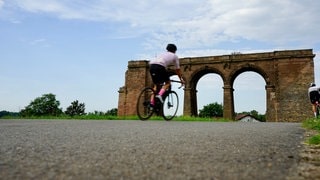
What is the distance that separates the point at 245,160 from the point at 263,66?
34.9 meters

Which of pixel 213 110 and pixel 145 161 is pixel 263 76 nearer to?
pixel 145 161

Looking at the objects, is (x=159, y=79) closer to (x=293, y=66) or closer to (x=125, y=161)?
(x=125, y=161)

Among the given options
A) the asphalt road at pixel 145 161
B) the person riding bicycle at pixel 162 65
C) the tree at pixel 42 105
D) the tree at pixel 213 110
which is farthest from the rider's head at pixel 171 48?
the tree at pixel 213 110

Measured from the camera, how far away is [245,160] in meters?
2.70

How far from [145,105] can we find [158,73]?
1.02 meters

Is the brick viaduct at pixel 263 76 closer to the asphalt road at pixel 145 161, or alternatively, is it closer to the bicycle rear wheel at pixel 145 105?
the bicycle rear wheel at pixel 145 105

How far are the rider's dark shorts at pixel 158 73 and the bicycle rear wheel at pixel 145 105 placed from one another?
440 mm

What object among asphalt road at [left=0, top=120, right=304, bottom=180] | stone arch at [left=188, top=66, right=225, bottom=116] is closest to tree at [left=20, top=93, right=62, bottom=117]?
stone arch at [left=188, top=66, right=225, bottom=116]

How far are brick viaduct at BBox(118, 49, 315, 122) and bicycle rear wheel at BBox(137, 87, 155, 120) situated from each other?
2519cm

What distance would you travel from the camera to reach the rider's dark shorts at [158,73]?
30.9ft

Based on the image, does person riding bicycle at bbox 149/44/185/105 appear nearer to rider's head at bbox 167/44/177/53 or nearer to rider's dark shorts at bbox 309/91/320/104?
rider's head at bbox 167/44/177/53

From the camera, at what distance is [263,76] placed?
36500 mm

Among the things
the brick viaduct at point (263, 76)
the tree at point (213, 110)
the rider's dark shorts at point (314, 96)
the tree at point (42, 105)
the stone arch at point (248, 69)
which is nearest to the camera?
the rider's dark shorts at point (314, 96)

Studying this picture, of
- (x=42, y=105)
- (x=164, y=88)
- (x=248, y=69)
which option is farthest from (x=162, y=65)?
(x=42, y=105)
